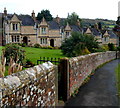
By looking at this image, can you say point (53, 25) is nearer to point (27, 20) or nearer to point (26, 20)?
point (27, 20)

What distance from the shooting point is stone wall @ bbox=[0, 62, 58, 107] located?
3343 millimetres

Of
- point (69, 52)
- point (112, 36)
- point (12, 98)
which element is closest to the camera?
point (12, 98)

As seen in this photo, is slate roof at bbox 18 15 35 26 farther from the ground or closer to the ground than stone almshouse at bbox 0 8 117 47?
farther from the ground

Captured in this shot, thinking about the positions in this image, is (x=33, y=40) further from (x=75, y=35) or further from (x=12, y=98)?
(x=12, y=98)

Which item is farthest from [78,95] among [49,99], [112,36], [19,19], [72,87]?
[112,36]

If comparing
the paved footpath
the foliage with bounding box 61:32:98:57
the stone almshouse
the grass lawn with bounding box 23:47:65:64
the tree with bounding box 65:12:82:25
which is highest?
the tree with bounding box 65:12:82:25

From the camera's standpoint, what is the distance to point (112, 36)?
60281 mm

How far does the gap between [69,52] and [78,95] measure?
1502 centimetres

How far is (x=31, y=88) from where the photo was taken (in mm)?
4434

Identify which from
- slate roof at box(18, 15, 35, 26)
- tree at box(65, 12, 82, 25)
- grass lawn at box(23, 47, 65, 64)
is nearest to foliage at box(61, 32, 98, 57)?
grass lawn at box(23, 47, 65, 64)

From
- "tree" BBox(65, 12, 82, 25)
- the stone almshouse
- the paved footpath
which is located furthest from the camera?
"tree" BBox(65, 12, 82, 25)

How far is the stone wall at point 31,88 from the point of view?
334cm

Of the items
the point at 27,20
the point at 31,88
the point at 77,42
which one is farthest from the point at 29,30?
the point at 31,88

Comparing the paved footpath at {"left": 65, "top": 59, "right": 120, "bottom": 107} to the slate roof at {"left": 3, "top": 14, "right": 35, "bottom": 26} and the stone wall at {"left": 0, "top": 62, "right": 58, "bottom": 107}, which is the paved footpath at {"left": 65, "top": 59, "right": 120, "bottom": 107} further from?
the slate roof at {"left": 3, "top": 14, "right": 35, "bottom": 26}
